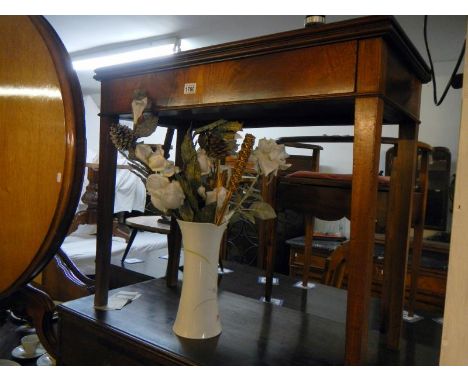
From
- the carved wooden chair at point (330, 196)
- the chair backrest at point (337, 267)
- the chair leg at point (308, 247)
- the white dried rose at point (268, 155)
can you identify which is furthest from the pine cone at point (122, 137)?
the chair backrest at point (337, 267)

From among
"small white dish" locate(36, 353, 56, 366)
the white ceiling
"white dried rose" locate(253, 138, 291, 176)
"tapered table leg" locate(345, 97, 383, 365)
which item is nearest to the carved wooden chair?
"white dried rose" locate(253, 138, 291, 176)

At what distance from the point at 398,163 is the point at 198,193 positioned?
0.55 meters

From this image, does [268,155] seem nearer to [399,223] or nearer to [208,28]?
[399,223]

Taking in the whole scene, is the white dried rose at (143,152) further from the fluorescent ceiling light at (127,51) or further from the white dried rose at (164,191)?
the fluorescent ceiling light at (127,51)

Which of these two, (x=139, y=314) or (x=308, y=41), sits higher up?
(x=308, y=41)

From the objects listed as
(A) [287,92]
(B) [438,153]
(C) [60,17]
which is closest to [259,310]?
(A) [287,92]

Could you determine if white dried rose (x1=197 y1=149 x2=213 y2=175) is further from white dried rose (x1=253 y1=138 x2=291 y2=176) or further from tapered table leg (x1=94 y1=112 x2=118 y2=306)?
tapered table leg (x1=94 y1=112 x2=118 y2=306)

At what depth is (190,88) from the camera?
0.93 metres

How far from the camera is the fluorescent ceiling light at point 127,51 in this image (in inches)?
131

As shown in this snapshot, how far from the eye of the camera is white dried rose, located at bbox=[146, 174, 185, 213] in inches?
32.8

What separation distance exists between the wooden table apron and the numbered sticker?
10 millimetres

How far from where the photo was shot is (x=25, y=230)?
1.04m

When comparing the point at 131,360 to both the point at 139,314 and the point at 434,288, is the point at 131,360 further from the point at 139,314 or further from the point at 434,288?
the point at 434,288

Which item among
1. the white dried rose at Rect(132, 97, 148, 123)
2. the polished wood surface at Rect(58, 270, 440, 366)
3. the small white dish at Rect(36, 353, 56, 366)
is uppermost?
the white dried rose at Rect(132, 97, 148, 123)
